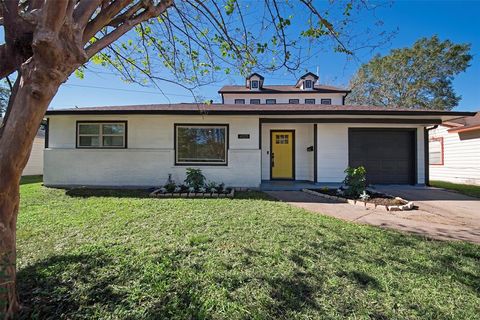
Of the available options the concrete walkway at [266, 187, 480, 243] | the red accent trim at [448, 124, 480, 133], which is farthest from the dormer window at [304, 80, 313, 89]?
the concrete walkway at [266, 187, 480, 243]

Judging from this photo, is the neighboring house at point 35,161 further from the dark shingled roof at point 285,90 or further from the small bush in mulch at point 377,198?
the small bush in mulch at point 377,198

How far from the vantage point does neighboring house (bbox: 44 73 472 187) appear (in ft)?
28.7

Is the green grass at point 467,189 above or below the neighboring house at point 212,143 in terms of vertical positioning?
below

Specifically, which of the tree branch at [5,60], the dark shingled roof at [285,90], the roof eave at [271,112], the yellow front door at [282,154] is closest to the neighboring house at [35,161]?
the roof eave at [271,112]

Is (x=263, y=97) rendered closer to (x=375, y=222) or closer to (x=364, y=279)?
(x=375, y=222)

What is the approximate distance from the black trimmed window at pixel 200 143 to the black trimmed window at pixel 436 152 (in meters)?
12.8

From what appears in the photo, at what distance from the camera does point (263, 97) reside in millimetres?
19359

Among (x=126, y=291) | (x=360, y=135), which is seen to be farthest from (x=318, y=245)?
(x=360, y=135)

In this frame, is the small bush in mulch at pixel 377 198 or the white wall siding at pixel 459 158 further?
the white wall siding at pixel 459 158

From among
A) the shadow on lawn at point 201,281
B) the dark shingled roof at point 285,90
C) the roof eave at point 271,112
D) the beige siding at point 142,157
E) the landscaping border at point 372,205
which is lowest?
the shadow on lawn at point 201,281

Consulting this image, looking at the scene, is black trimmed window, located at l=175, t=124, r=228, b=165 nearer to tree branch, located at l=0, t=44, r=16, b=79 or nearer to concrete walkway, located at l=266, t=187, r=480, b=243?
concrete walkway, located at l=266, t=187, r=480, b=243

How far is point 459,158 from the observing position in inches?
482

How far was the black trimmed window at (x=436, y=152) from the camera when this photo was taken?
13.5 meters

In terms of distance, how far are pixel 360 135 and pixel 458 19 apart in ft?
20.2
